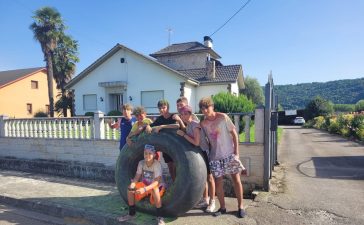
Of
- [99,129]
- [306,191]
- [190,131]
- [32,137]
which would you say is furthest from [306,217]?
[32,137]

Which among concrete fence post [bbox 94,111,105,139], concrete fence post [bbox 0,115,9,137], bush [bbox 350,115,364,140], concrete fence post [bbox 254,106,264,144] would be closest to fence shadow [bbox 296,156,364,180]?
concrete fence post [bbox 254,106,264,144]

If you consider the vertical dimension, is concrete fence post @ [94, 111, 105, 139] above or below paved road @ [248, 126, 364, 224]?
above

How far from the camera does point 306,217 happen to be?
396cm

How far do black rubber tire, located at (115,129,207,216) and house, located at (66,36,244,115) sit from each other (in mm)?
13738

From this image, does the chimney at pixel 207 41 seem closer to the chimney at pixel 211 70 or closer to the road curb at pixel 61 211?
the chimney at pixel 211 70

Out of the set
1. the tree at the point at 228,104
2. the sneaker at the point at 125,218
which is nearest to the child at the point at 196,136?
the sneaker at the point at 125,218

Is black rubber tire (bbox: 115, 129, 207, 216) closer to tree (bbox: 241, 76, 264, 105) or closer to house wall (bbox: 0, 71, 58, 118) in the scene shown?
house wall (bbox: 0, 71, 58, 118)

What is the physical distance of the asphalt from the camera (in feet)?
13.3

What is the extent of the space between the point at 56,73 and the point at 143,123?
27.6 m

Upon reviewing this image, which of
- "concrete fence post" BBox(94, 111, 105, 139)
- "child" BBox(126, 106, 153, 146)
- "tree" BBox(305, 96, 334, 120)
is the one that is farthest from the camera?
"tree" BBox(305, 96, 334, 120)

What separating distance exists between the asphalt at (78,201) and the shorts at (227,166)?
2.23 feet

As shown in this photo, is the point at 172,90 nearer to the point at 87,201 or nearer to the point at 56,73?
the point at 87,201

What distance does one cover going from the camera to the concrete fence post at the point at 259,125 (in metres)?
5.13

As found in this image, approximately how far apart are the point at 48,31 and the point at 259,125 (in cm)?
2687
